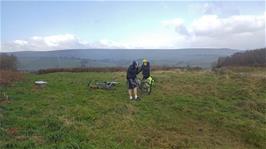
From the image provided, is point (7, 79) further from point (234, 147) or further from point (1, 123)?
point (234, 147)

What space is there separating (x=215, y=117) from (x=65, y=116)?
7.62 meters

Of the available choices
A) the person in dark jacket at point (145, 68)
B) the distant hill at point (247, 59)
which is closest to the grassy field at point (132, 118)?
the person in dark jacket at point (145, 68)

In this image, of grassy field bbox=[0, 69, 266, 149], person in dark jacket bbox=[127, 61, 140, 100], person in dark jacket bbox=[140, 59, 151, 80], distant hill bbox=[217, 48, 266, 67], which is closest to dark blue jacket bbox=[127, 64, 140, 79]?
person in dark jacket bbox=[127, 61, 140, 100]

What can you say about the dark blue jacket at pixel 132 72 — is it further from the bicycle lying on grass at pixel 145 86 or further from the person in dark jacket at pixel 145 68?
the bicycle lying on grass at pixel 145 86

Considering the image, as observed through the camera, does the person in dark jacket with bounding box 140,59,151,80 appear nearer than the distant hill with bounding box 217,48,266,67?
Yes

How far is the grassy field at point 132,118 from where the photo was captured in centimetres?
1375

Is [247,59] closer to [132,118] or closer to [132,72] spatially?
[132,72]

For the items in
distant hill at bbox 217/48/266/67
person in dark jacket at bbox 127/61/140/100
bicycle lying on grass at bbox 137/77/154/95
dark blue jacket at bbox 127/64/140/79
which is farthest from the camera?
distant hill at bbox 217/48/266/67

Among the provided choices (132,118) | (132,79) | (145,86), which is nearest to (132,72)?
(132,79)

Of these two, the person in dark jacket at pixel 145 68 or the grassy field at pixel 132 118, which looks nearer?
the grassy field at pixel 132 118

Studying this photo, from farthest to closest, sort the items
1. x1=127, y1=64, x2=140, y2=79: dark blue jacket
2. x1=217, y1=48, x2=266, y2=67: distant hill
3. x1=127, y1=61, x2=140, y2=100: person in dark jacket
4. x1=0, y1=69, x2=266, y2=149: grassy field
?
x1=217, y1=48, x2=266, y2=67: distant hill, x1=127, y1=64, x2=140, y2=79: dark blue jacket, x1=127, y1=61, x2=140, y2=100: person in dark jacket, x1=0, y1=69, x2=266, y2=149: grassy field

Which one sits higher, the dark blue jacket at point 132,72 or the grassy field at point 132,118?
the dark blue jacket at point 132,72

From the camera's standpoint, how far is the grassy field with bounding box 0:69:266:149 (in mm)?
13750

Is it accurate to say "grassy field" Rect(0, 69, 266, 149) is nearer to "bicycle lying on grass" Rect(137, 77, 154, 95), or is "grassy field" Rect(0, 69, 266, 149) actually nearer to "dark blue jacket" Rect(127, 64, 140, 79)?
"bicycle lying on grass" Rect(137, 77, 154, 95)
